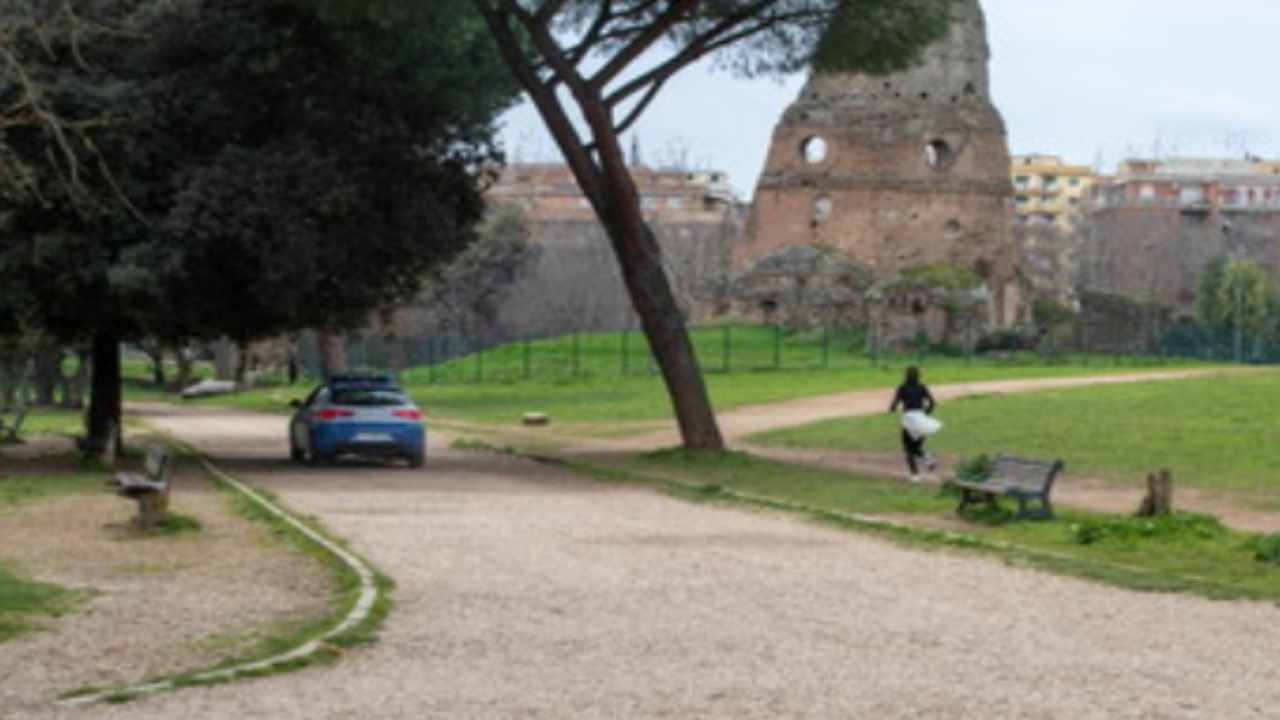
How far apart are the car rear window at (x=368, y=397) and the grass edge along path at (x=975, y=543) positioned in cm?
383

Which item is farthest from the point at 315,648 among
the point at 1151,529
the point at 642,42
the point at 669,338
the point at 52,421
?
the point at 52,421

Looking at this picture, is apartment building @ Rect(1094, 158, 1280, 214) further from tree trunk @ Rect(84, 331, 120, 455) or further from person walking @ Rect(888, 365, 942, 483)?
person walking @ Rect(888, 365, 942, 483)

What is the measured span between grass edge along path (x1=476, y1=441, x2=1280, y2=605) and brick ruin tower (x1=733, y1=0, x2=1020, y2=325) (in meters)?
39.6

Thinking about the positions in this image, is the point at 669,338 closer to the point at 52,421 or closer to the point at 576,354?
the point at 52,421

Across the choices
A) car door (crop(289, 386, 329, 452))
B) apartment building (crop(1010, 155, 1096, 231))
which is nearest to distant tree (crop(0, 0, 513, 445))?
car door (crop(289, 386, 329, 452))

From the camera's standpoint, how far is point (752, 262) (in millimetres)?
71000

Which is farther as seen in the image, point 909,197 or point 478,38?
point 909,197

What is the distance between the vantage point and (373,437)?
104 feet

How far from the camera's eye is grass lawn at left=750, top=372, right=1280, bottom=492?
92.6 ft

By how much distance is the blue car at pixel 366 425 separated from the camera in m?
31.7

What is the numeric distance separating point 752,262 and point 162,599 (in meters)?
57.7

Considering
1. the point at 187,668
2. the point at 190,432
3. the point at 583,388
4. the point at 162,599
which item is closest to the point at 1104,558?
the point at 162,599

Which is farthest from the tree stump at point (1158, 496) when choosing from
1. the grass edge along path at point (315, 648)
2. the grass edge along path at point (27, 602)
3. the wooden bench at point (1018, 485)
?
the grass edge along path at point (27, 602)

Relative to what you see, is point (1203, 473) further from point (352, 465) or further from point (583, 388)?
point (583, 388)
